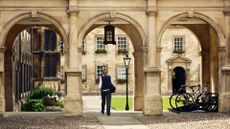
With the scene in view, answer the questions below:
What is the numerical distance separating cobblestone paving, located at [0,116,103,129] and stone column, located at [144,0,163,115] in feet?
8.10

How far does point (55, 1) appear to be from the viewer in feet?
68.9

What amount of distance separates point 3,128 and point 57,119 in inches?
135

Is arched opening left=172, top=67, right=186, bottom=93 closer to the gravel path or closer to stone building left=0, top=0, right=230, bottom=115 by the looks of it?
stone building left=0, top=0, right=230, bottom=115

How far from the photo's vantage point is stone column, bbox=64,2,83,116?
68.0ft

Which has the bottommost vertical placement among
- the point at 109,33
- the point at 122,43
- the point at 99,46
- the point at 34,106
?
the point at 34,106

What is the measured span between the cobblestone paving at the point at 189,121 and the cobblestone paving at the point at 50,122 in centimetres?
179

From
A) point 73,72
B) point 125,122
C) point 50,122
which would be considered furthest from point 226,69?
point 50,122

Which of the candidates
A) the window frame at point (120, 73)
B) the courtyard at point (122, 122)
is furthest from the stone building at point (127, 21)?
the window frame at point (120, 73)

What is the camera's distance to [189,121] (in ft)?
59.2

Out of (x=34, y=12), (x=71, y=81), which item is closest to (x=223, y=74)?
(x=71, y=81)

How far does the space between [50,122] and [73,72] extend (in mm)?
3284

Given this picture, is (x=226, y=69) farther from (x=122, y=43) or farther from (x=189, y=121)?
(x=122, y=43)

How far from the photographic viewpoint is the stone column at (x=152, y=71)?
827 inches

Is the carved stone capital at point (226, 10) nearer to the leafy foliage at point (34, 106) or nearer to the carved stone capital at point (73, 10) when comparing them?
the carved stone capital at point (73, 10)
